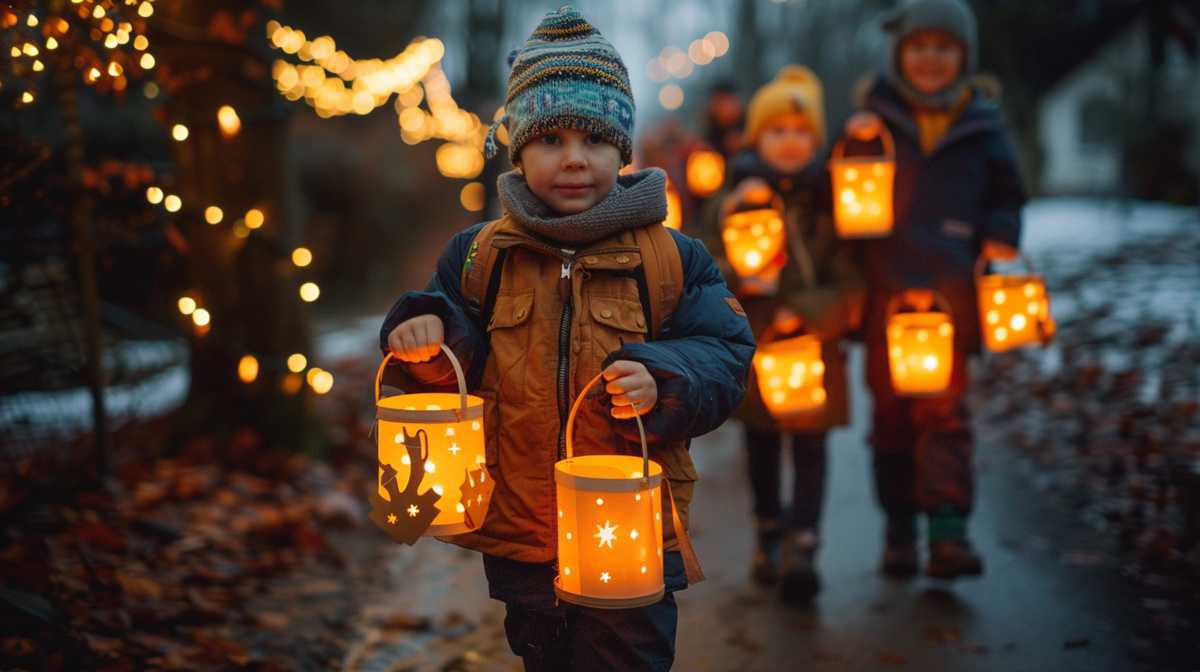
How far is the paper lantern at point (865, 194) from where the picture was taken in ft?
15.6

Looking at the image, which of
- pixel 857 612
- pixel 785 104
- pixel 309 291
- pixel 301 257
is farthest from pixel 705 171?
pixel 857 612

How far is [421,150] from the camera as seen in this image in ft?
71.1

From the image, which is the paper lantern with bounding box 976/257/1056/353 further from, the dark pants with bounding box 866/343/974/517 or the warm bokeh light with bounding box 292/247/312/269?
the warm bokeh light with bounding box 292/247/312/269

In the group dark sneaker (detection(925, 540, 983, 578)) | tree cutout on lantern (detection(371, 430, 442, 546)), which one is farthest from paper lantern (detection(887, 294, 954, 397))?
tree cutout on lantern (detection(371, 430, 442, 546))

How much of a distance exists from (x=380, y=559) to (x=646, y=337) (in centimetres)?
338

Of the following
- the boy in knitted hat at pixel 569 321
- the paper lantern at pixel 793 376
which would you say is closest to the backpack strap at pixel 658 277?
the boy in knitted hat at pixel 569 321

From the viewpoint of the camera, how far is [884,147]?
489 cm

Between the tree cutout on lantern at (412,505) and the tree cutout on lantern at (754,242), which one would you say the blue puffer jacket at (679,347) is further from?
the tree cutout on lantern at (754,242)

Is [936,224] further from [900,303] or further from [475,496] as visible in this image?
[475,496]

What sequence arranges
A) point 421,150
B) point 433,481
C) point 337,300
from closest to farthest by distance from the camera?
point 433,481 → point 337,300 → point 421,150

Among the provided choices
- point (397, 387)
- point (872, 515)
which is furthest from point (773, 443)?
point (397, 387)

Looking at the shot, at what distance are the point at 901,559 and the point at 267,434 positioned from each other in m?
4.05

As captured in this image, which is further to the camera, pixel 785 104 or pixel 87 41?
pixel 785 104

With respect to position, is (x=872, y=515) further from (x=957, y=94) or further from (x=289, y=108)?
(x=289, y=108)
